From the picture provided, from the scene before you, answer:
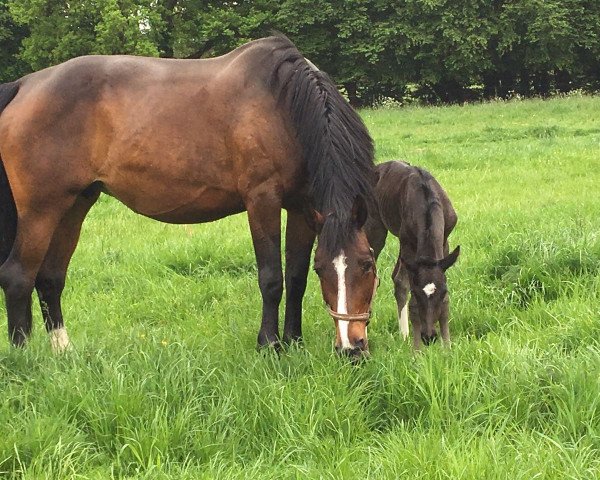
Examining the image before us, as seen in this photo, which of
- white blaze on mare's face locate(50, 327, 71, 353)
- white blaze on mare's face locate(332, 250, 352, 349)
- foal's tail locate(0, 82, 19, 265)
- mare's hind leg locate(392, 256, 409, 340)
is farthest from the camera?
mare's hind leg locate(392, 256, 409, 340)

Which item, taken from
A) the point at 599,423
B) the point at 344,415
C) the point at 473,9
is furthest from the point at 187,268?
the point at 473,9

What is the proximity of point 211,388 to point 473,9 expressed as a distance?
3090 cm

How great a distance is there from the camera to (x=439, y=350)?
333 cm

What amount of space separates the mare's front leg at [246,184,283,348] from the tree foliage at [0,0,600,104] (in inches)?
1061

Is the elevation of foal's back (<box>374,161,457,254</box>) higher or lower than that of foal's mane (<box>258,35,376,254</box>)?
lower

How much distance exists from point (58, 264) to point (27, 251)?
440mm

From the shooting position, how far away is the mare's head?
3551 mm

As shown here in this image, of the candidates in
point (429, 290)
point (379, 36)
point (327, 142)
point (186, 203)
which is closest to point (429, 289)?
point (429, 290)

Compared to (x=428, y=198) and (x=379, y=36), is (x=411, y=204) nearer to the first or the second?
(x=428, y=198)

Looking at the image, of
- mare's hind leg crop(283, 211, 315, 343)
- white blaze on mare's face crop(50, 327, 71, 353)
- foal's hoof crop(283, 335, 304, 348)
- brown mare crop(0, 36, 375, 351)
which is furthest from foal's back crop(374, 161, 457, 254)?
white blaze on mare's face crop(50, 327, 71, 353)

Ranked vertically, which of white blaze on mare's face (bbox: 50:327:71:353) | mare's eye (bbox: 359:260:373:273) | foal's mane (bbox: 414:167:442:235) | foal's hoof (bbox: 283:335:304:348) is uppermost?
foal's mane (bbox: 414:167:442:235)

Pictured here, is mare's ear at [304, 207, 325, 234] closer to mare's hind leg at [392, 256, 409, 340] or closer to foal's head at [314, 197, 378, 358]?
foal's head at [314, 197, 378, 358]

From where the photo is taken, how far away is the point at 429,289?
357cm

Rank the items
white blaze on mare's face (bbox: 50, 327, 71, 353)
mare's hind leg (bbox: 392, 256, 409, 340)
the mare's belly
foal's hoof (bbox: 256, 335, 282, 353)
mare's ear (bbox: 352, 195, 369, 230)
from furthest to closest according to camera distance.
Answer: mare's hind leg (bbox: 392, 256, 409, 340) → white blaze on mare's face (bbox: 50, 327, 71, 353) → the mare's belly → foal's hoof (bbox: 256, 335, 282, 353) → mare's ear (bbox: 352, 195, 369, 230)
